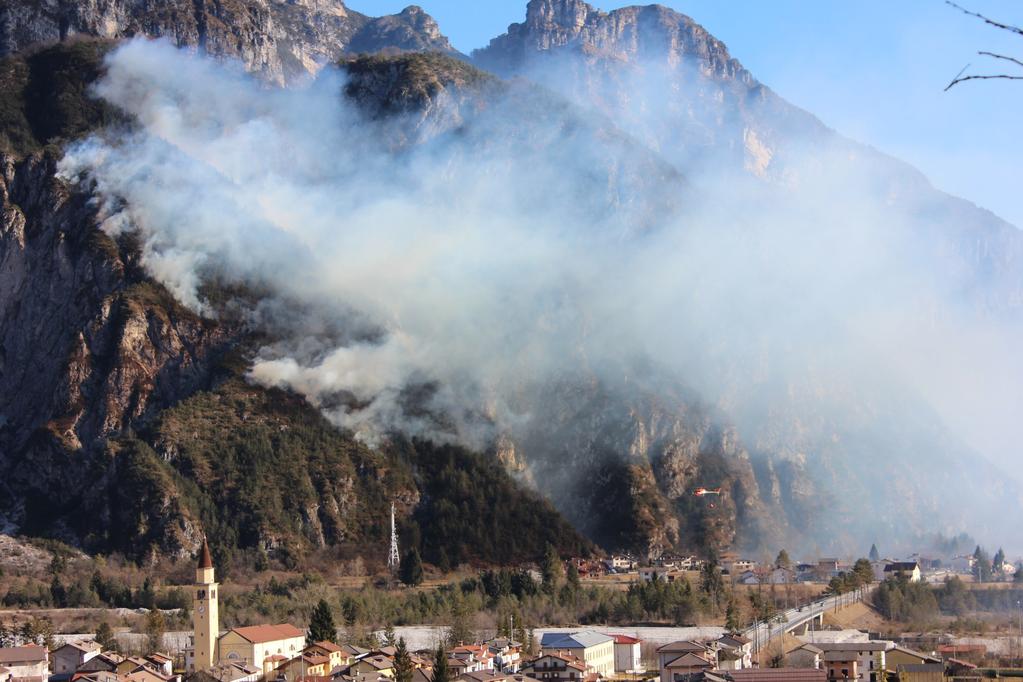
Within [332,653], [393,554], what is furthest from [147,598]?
[332,653]

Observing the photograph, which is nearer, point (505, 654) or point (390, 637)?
point (505, 654)

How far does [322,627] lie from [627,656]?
74.7 ft

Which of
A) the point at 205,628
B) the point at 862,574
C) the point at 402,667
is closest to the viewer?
the point at 402,667

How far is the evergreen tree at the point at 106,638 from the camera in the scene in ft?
454

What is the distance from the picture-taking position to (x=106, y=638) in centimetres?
14062

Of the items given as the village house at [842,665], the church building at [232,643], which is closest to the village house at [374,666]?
the church building at [232,643]

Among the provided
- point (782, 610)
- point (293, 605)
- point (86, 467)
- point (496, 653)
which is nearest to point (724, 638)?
point (496, 653)

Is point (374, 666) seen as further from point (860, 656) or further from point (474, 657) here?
point (860, 656)

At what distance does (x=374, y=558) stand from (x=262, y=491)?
50.5 ft

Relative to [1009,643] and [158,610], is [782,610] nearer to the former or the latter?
[1009,643]

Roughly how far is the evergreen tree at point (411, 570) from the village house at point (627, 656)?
48.5 m

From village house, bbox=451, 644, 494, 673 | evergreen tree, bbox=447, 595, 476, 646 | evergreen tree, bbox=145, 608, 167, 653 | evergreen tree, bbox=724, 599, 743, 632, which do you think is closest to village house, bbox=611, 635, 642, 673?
village house, bbox=451, 644, 494, 673

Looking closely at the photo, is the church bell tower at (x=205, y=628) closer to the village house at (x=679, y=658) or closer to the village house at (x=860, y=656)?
the village house at (x=679, y=658)

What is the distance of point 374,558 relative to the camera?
192875 millimetres
